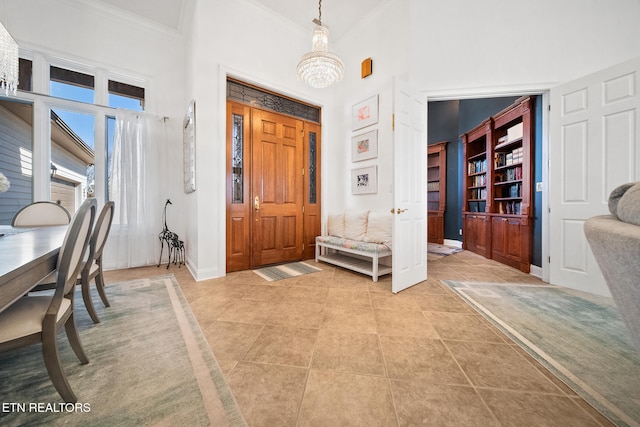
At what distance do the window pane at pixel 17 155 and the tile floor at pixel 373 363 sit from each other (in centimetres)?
291

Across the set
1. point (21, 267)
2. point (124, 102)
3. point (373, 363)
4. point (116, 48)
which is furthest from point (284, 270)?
point (116, 48)

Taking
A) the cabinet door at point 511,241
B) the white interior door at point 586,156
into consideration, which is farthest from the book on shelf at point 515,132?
the cabinet door at point 511,241

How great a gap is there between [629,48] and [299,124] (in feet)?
13.2

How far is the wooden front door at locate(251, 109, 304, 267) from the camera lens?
353 cm

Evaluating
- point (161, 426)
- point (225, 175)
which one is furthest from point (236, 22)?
point (161, 426)

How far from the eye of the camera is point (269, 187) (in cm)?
364

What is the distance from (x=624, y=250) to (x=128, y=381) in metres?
2.19

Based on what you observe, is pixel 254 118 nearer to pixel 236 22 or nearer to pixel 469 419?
pixel 236 22

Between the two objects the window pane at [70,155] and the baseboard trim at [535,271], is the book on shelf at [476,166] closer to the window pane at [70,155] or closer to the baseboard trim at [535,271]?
the baseboard trim at [535,271]

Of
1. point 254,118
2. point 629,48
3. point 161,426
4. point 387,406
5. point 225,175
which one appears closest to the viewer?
point 161,426

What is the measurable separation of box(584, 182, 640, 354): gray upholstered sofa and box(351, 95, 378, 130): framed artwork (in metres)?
3.00

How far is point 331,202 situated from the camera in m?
4.24

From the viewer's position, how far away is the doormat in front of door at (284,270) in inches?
124

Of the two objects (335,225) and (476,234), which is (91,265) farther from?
(476,234)
